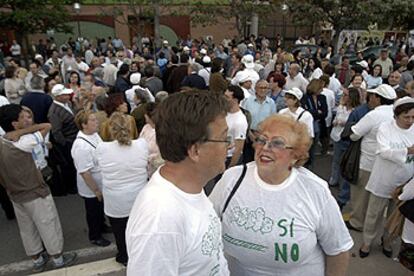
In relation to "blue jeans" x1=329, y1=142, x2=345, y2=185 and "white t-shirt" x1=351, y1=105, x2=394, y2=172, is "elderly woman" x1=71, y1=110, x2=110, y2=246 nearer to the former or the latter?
"white t-shirt" x1=351, y1=105, x2=394, y2=172

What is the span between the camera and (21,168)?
3357 mm

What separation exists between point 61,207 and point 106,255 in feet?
4.86

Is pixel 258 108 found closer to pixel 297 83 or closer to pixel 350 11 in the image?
pixel 297 83

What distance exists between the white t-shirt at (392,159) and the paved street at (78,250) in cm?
75

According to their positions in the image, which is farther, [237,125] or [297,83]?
[297,83]

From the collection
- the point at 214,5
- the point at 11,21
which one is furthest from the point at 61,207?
the point at 214,5

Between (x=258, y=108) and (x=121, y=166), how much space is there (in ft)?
→ 8.81

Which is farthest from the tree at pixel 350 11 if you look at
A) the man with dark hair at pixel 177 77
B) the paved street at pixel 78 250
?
the paved street at pixel 78 250

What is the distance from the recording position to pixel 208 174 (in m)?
1.57

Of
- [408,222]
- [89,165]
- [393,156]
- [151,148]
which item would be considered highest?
[393,156]

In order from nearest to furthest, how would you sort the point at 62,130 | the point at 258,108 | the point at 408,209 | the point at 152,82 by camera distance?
the point at 408,209 < the point at 62,130 < the point at 258,108 < the point at 152,82

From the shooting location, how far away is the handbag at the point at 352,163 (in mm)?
4242

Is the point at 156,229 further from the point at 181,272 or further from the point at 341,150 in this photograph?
the point at 341,150

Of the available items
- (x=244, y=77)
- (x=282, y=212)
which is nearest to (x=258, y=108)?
(x=244, y=77)
